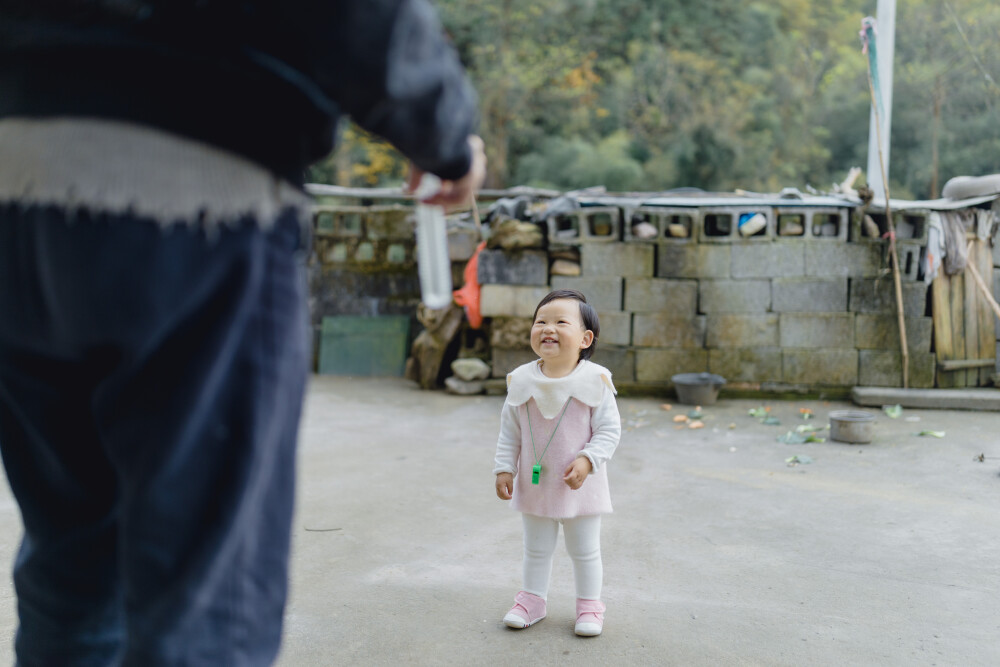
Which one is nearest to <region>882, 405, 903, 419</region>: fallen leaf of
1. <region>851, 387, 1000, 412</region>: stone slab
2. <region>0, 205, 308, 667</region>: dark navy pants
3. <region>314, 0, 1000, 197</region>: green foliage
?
<region>851, 387, 1000, 412</region>: stone slab

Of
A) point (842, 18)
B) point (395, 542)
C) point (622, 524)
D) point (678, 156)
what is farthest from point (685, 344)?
point (842, 18)

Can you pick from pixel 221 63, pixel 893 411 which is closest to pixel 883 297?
pixel 893 411

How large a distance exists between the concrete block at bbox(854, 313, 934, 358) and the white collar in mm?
5027

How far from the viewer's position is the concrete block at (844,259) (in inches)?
270

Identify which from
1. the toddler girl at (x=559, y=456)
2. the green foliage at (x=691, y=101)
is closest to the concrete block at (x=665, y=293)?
the toddler girl at (x=559, y=456)

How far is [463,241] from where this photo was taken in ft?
24.8

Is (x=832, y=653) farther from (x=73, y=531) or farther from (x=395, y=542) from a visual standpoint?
(x=73, y=531)

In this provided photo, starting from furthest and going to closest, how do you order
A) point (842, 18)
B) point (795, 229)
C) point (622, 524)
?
point (842, 18)
point (795, 229)
point (622, 524)

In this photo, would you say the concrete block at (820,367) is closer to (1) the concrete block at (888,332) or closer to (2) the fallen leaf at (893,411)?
(1) the concrete block at (888,332)

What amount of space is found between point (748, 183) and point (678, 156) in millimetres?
2079

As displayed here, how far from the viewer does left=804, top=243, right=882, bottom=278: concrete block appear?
686 cm

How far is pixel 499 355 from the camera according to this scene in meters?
7.21

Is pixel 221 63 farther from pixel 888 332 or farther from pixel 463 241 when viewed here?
pixel 888 332

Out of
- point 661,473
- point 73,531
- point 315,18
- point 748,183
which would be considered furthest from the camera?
point 748,183
